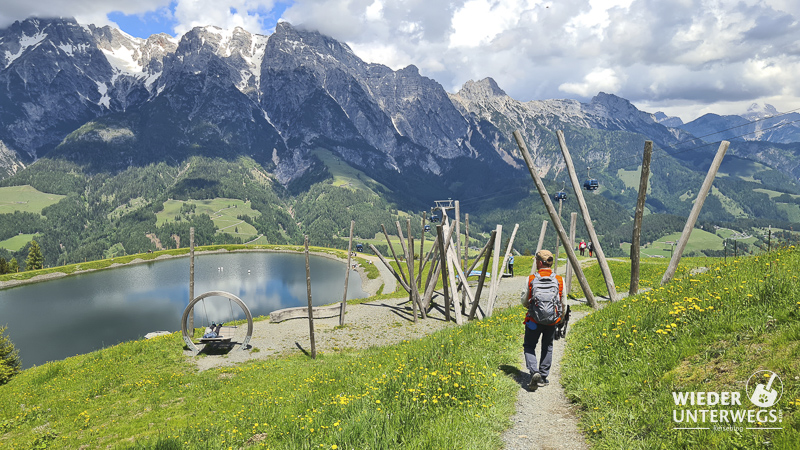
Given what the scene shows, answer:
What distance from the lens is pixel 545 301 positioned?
871 centimetres

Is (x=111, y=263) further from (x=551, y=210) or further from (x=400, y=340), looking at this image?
(x=551, y=210)

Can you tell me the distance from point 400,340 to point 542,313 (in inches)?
760

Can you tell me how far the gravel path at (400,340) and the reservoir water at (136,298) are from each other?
25.6 meters

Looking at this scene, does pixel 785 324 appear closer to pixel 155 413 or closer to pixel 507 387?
pixel 507 387

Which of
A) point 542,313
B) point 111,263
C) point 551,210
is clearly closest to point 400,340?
point 551,210

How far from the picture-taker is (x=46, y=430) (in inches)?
591

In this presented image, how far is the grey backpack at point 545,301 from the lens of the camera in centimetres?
867

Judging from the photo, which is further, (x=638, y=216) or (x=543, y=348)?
(x=638, y=216)

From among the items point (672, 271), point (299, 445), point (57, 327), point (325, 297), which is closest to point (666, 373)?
point (299, 445)

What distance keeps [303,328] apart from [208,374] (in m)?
12.1

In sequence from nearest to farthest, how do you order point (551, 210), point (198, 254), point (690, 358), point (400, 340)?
point (690, 358) < point (551, 210) < point (400, 340) < point (198, 254)

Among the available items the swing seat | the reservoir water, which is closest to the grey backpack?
the swing seat

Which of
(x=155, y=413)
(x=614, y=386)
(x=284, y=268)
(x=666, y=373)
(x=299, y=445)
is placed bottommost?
(x=284, y=268)

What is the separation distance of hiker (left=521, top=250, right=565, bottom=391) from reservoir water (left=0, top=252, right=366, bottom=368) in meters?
51.4
